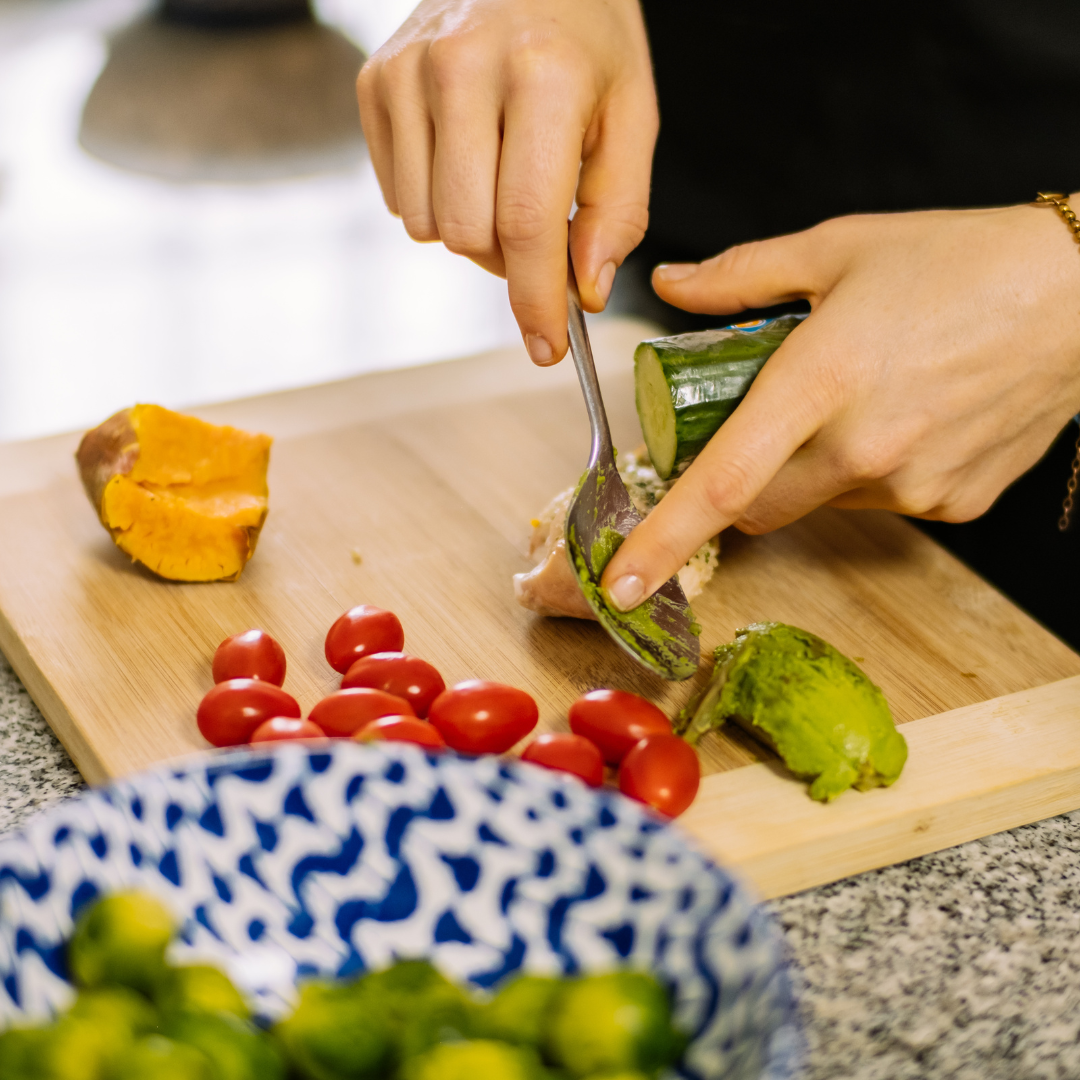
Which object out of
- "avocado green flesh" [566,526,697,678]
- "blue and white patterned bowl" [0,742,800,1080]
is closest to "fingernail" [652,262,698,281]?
"avocado green flesh" [566,526,697,678]

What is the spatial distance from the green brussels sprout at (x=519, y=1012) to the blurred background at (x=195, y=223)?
10.2 feet

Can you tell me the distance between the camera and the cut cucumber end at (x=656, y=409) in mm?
1853

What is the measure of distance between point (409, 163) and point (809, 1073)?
1.38m

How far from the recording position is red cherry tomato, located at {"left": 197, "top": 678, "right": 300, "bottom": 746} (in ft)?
5.06

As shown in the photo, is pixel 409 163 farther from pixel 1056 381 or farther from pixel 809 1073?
pixel 809 1073

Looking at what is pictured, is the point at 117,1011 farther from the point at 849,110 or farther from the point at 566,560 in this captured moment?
the point at 849,110

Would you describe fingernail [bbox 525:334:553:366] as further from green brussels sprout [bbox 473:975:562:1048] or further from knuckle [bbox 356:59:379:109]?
green brussels sprout [bbox 473:975:562:1048]

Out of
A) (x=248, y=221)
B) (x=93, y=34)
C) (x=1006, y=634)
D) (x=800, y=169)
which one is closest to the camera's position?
(x=1006, y=634)

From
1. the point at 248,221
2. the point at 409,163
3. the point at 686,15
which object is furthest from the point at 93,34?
the point at 409,163

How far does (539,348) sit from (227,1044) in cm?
118

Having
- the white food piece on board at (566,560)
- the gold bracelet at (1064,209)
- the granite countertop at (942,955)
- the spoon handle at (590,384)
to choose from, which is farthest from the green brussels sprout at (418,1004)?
the gold bracelet at (1064,209)

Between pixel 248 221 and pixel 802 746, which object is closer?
pixel 802 746

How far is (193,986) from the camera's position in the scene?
96 cm

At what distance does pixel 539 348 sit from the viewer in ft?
6.04
